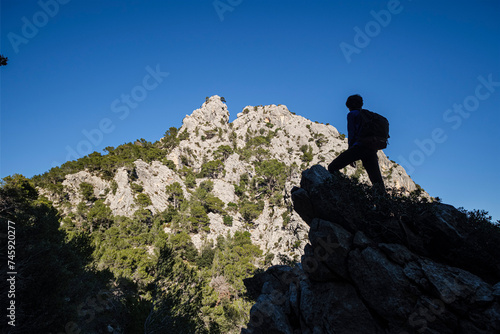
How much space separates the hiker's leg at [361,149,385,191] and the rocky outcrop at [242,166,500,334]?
43cm

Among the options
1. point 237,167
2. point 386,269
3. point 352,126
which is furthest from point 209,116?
point 386,269

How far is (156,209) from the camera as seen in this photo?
49406 millimetres

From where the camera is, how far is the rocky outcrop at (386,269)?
15.4 ft

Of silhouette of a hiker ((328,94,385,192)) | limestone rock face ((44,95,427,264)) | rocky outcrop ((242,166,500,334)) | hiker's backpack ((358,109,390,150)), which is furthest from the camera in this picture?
limestone rock face ((44,95,427,264))

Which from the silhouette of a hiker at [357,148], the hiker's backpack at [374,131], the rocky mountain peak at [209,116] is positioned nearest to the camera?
the hiker's backpack at [374,131]

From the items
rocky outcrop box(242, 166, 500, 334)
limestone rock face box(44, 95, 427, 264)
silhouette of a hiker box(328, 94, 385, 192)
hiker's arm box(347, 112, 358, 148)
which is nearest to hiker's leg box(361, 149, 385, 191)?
silhouette of a hiker box(328, 94, 385, 192)

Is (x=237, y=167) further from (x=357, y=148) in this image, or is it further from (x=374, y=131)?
(x=374, y=131)

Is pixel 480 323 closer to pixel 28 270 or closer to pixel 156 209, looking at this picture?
pixel 28 270

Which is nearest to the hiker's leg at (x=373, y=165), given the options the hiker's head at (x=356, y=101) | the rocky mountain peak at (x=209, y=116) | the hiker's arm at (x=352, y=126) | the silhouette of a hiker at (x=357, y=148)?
the silhouette of a hiker at (x=357, y=148)

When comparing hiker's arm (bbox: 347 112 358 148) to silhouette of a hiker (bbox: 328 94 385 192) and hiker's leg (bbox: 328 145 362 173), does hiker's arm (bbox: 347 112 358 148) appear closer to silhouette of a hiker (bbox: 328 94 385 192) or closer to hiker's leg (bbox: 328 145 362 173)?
silhouette of a hiker (bbox: 328 94 385 192)

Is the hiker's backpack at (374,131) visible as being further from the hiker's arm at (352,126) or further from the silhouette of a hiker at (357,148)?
the hiker's arm at (352,126)

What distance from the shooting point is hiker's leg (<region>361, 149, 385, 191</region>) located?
6808mm

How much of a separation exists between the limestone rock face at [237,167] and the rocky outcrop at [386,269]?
426 inches

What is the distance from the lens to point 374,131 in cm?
638
